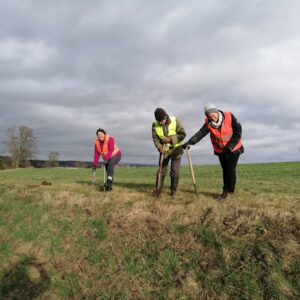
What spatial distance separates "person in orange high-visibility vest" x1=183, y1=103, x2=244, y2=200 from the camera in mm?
7770

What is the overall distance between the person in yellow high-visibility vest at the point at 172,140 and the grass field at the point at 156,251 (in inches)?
35.1

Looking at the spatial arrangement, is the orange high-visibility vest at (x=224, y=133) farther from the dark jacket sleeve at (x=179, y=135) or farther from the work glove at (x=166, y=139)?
Result: the work glove at (x=166, y=139)

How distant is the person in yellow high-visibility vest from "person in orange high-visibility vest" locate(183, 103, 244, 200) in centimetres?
124

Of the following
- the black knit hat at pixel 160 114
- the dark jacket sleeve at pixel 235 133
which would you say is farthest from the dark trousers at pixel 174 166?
the dark jacket sleeve at pixel 235 133

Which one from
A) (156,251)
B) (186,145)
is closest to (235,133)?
(186,145)

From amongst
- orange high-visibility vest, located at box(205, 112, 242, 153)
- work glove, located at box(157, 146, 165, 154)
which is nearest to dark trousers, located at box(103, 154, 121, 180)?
work glove, located at box(157, 146, 165, 154)

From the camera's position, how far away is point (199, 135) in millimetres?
8570

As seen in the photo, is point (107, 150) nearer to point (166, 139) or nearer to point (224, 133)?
point (166, 139)

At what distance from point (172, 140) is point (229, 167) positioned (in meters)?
1.99

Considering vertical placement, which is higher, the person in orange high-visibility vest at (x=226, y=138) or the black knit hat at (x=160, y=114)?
the black knit hat at (x=160, y=114)

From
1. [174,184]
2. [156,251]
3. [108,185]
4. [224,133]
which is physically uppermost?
[224,133]

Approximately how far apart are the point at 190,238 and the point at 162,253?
64 cm

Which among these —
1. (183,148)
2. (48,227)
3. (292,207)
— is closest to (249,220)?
(292,207)

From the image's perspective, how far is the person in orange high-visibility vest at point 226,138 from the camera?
7.77 meters
